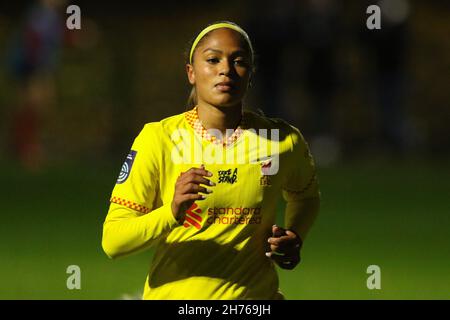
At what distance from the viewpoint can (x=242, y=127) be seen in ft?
21.7

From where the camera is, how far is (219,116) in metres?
6.54

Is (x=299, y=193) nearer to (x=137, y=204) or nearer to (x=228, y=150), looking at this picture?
(x=228, y=150)

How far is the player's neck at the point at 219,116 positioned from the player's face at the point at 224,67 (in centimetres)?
Result: 7

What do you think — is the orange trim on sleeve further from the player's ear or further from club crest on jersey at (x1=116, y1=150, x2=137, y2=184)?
the player's ear

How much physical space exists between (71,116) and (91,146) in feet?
4.43

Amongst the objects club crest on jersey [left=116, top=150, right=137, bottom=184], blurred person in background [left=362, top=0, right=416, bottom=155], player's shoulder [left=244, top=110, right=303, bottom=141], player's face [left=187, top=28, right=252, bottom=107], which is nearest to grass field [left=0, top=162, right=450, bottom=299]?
blurred person in background [left=362, top=0, right=416, bottom=155]

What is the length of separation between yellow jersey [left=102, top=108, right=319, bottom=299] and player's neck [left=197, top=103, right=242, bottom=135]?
0.03m

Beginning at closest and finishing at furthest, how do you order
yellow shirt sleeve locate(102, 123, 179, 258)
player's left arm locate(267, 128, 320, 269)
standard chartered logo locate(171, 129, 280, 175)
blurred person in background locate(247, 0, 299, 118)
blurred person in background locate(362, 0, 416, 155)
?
yellow shirt sleeve locate(102, 123, 179, 258) → standard chartered logo locate(171, 129, 280, 175) → player's left arm locate(267, 128, 320, 269) → blurred person in background locate(247, 0, 299, 118) → blurred person in background locate(362, 0, 416, 155)

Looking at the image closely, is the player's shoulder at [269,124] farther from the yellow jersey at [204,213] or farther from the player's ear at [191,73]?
the player's ear at [191,73]

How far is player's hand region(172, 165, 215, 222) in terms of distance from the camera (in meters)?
6.02

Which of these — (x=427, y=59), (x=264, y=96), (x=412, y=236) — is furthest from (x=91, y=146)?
(x=412, y=236)

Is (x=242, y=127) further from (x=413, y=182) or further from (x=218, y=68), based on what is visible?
(x=413, y=182)

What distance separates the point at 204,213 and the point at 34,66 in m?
11.8

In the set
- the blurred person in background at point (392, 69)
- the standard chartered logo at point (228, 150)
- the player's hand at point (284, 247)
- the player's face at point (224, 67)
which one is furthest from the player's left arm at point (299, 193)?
the blurred person in background at point (392, 69)
